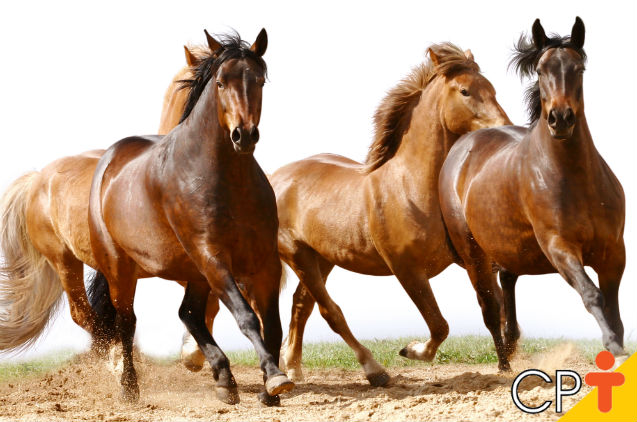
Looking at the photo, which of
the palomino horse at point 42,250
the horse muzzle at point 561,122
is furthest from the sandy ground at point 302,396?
the horse muzzle at point 561,122

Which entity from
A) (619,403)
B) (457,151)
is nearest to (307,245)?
(457,151)

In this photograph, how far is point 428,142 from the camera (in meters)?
8.26

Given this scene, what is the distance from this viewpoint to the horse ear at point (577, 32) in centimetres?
662

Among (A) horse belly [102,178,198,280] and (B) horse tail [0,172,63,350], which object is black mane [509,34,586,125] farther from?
(B) horse tail [0,172,63,350]

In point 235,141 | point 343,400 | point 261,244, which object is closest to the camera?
point 235,141

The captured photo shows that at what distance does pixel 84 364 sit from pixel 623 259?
5063 millimetres

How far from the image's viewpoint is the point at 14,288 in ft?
32.2

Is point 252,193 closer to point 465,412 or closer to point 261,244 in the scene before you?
point 261,244

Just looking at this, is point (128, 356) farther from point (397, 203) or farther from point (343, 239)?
point (397, 203)

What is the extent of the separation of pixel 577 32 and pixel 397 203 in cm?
221

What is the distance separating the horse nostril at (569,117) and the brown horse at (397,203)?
1.84m

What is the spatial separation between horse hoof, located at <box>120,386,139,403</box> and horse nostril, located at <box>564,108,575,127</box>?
3.86m

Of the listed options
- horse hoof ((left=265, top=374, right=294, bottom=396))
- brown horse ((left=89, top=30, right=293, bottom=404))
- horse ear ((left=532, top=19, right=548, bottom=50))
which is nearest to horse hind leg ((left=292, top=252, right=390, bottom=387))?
brown horse ((left=89, top=30, right=293, bottom=404))

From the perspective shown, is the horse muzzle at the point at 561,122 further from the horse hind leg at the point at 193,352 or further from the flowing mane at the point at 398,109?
the horse hind leg at the point at 193,352
